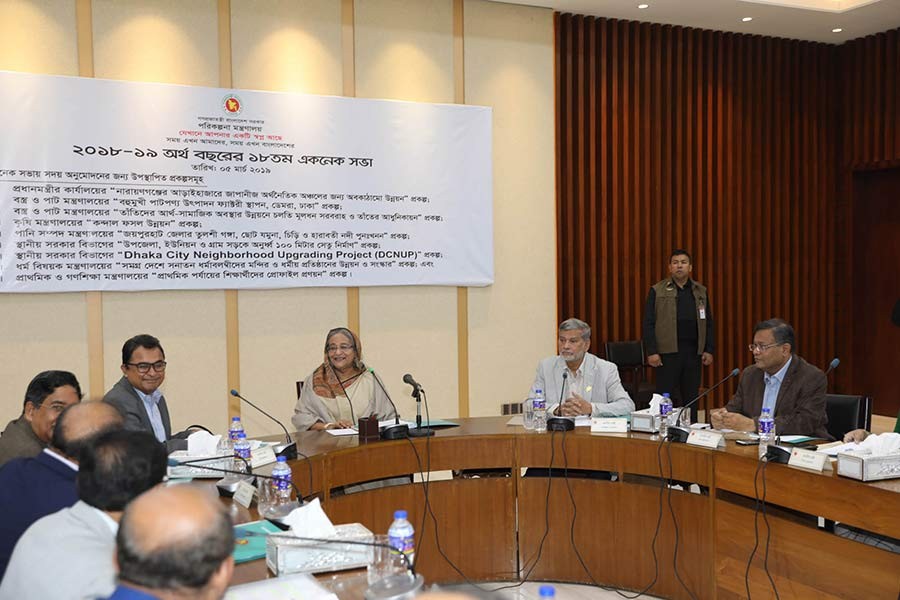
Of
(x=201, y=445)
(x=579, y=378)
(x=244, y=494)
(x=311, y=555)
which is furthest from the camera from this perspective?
(x=579, y=378)

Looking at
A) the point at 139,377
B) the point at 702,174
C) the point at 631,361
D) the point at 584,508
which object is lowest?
the point at 584,508

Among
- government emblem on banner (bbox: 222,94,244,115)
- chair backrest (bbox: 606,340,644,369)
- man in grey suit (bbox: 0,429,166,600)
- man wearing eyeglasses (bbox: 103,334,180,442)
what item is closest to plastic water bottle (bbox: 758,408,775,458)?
man in grey suit (bbox: 0,429,166,600)

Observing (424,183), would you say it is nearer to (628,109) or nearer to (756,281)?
(628,109)

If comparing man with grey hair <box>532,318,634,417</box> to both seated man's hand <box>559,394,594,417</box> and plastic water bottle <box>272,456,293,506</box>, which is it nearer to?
seated man's hand <box>559,394,594,417</box>

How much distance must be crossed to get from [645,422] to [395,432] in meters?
1.17

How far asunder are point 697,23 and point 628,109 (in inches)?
37.0

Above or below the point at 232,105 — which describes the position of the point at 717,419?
below

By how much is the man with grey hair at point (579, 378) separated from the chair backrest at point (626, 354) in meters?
2.02

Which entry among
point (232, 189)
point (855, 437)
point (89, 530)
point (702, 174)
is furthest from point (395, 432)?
point (702, 174)

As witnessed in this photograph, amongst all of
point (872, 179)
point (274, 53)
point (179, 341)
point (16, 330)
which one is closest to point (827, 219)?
point (872, 179)

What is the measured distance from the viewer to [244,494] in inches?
105

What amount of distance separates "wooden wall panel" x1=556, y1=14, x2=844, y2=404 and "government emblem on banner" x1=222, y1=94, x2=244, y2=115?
99.5 inches

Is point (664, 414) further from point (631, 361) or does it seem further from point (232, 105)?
point (232, 105)

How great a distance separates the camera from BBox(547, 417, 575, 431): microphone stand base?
12.5 feet
